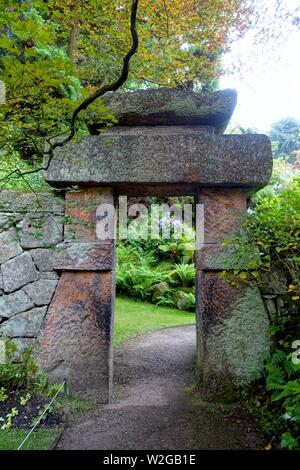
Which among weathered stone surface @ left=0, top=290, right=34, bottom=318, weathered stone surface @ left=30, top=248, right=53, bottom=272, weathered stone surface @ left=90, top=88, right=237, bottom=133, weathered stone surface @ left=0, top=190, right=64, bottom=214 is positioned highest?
weathered stone surface @ left=90, top=88, right=237, bottom=133

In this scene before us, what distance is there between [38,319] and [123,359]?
68.7 inches

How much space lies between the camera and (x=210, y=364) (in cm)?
300

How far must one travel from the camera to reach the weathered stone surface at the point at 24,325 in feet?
9.90

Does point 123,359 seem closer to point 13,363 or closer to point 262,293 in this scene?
point 13,363

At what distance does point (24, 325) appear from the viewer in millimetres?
3031

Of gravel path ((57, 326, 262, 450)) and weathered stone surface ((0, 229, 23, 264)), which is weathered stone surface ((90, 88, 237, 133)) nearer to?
weathered stone surface ((0, 229, 23, 264))

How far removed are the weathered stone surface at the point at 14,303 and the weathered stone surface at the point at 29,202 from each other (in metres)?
0.79

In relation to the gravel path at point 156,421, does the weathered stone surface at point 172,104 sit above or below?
above

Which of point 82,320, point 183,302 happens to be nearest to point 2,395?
point 82,320

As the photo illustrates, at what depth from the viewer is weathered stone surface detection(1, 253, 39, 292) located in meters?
3.08

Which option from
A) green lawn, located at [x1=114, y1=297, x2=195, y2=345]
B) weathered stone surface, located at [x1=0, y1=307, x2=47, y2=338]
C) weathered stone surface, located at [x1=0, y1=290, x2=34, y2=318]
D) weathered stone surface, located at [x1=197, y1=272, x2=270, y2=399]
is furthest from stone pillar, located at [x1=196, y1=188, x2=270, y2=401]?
green lawn, located at [x1=114, y1=297, x2=195, y2=345]

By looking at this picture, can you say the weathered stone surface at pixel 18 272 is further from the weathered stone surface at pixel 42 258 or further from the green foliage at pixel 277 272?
the green foliage at pixel 277 272

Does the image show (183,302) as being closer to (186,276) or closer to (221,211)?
(186,276)

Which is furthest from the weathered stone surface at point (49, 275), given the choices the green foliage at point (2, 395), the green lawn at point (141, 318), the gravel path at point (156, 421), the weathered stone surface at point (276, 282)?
the green lawn at point (141, 318)
